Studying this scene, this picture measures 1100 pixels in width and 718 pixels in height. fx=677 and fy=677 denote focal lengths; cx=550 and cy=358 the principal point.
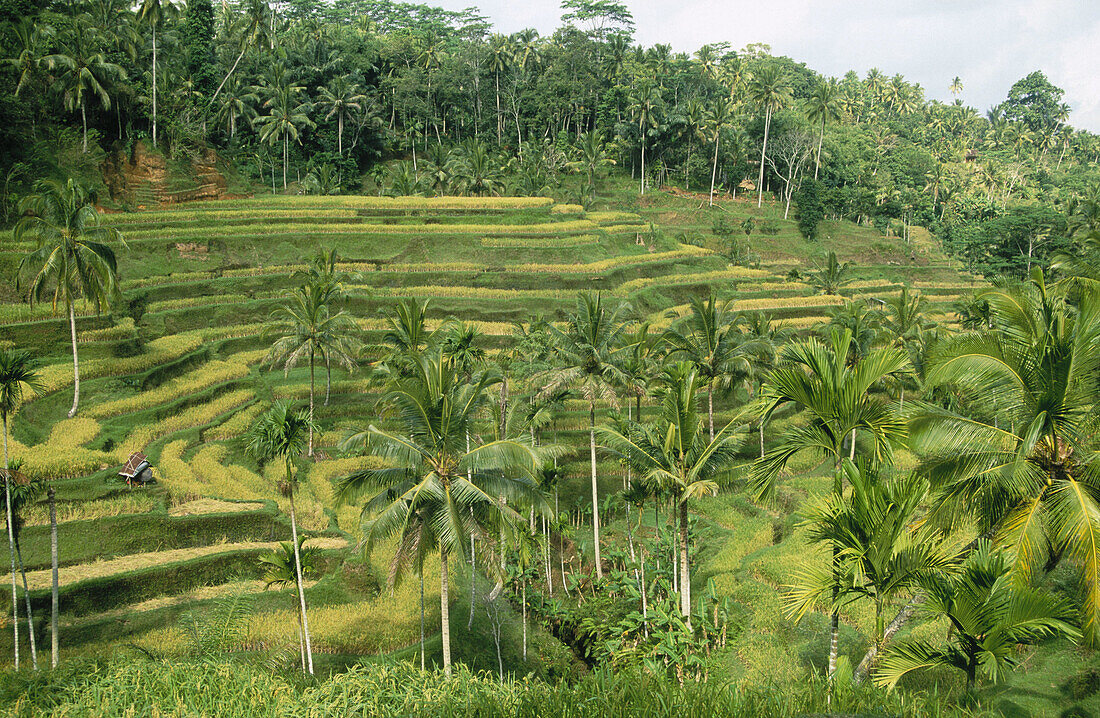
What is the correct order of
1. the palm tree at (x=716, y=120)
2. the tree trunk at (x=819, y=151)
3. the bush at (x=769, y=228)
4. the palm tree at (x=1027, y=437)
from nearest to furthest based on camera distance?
the palm tree at (x=1027, y=437) → the bush at (x=769, y=228) → the palm tree at (x=716, y=120) → the tree trunk at (x=819, y=151)

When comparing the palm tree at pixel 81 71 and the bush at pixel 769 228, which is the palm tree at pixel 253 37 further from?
the bush at pixel 769 228

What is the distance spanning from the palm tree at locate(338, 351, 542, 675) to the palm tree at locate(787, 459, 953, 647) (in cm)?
474

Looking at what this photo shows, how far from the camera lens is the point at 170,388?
26.6m

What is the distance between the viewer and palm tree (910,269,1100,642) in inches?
342

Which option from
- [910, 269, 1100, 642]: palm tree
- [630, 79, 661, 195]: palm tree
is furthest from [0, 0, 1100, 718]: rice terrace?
[630, 79, 661, 195]: palm tree

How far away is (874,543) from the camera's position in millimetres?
9289

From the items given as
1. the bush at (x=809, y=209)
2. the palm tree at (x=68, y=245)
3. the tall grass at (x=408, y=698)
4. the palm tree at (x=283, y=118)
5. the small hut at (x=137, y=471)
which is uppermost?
the palm tree at (x=283, y=118)

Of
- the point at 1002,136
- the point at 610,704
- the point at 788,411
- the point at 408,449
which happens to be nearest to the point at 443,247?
the point at 788,411

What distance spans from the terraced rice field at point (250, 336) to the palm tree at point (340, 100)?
566 inches

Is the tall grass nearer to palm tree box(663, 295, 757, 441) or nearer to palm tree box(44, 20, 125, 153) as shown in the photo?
palm tree box(663, 295, 757, 441)

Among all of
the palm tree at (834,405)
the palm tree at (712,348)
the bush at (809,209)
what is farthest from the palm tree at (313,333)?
the bush at (809,209)

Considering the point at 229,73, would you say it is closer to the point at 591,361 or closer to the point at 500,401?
the point at 500,401

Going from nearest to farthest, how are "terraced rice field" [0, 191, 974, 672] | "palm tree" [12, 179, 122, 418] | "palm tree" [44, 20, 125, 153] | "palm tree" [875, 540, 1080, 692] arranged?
1. "palm tree" [875, 540, 1080, 692]
2. "terraced rice field" [0, 191, 974, 672]
3. "palm tree" [12, 179, 122, 418]
4. "palm tree" [44, 20, 125, 153]

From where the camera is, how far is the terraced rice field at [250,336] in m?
17.4
